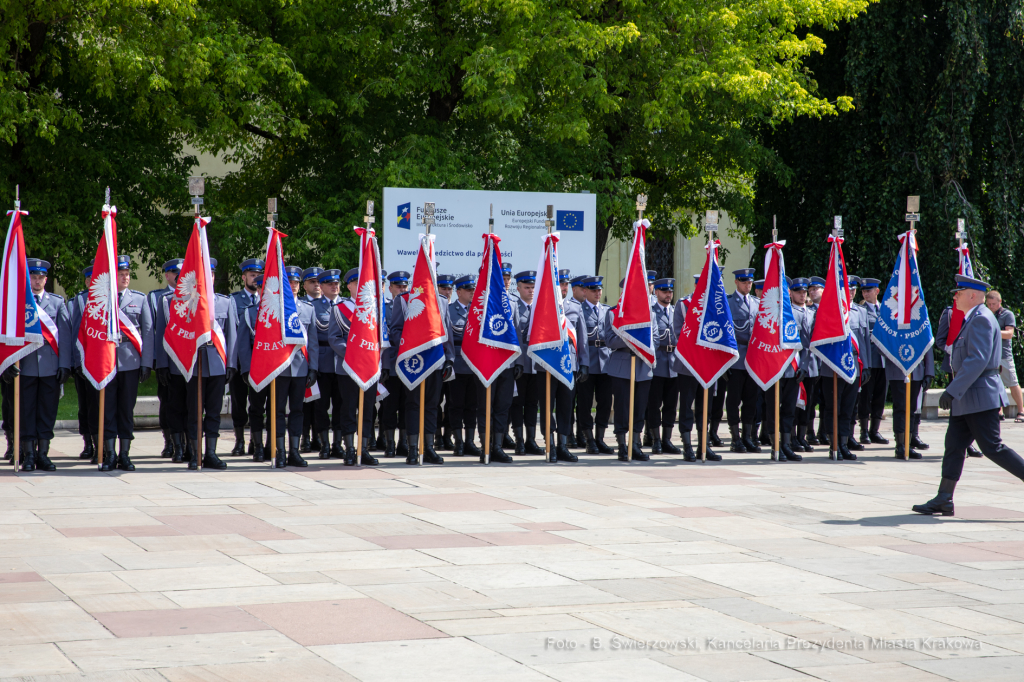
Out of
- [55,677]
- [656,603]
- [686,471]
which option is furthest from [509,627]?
[686,471]

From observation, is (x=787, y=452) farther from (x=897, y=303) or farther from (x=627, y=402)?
(x=897, y=303)

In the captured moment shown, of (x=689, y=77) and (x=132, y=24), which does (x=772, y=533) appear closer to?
(x=689, y=77)

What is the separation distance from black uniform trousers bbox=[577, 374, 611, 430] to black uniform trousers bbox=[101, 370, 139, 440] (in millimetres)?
4651

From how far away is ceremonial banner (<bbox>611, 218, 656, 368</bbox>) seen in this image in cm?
1219

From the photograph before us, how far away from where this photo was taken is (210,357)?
439 inches

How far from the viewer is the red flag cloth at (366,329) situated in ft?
37.6

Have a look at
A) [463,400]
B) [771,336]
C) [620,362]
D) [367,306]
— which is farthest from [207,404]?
[771,336]

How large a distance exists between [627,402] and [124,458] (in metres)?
4.98

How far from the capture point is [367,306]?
11.6m

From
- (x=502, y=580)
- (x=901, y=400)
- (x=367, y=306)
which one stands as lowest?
(x=502, y=580)

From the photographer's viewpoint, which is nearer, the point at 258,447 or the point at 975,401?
the point at 975,401

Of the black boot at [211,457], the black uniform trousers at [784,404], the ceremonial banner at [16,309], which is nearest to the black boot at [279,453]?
the black boot at [211,457]

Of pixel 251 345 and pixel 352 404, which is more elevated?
pixel 251 345

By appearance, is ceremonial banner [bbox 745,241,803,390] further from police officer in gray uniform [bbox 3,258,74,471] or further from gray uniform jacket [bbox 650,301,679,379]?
police officer in gray uniform [bbox 3,258,74,471]
